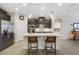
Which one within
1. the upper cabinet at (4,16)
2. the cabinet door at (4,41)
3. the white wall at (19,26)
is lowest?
the cabinet door at (4,41)

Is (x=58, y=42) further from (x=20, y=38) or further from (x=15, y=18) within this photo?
(x=15, y=18)

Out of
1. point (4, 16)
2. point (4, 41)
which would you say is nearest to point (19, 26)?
point (4, 16)

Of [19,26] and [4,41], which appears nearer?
[19,26]

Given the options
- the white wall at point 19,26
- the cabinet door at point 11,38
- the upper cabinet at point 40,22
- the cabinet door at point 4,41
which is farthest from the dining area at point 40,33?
the cabinet door at point 4,41

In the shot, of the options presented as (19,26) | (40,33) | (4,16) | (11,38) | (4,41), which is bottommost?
(4,41)

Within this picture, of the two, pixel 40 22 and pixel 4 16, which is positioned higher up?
pixel 4 16

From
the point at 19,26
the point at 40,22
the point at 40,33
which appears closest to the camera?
the point at 19,26

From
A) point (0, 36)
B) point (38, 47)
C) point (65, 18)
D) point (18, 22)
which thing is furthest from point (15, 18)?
point (65, 18)

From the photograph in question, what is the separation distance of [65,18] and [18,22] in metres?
2.72

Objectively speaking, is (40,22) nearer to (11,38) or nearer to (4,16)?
(11,38)

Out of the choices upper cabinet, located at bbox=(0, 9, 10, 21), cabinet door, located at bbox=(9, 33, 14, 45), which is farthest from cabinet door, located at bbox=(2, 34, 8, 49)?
upper cabinet, located at bbox=(0, 9, 10, 21)

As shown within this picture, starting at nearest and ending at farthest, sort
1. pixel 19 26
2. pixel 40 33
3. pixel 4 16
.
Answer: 1. pixel 19 26
2. pixel 4 16
3. pixel 40 33

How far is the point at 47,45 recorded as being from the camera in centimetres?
723

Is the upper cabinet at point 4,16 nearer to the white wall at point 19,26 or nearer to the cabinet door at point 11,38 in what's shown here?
the white wall at point 19,26
